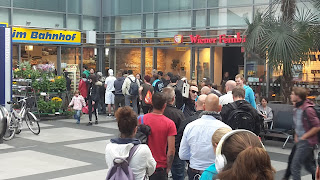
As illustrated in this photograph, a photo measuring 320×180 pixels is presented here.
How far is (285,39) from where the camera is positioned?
14633 mm

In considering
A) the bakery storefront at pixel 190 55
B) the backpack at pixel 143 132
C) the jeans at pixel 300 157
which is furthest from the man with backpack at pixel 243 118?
the bakery storefront at pixel 190 55

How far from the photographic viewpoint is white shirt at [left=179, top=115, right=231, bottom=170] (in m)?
5.44

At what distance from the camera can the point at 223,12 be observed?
2217cm

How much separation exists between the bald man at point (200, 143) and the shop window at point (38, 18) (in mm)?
19701

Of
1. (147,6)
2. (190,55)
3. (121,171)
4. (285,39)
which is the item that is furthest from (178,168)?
(147,6)

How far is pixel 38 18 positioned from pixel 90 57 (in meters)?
3.97

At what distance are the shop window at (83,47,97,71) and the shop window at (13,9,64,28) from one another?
7.21ft

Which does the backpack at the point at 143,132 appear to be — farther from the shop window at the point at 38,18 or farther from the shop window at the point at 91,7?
the shop window at the point at 91,7

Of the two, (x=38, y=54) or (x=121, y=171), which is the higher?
(x=38, y=54)

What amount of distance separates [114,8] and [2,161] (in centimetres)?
1759

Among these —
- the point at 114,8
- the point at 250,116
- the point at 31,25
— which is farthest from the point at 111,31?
the point at 250,116

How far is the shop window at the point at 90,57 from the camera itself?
2692 cm

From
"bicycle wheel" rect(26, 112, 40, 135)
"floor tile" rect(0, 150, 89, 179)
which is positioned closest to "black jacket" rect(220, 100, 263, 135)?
"floor tile" rect(0, 150, 89, 179)

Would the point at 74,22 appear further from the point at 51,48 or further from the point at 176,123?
the point at 176,123
